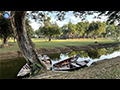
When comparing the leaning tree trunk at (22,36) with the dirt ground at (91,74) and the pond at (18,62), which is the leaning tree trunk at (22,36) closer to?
the dirt ground at (91,74)

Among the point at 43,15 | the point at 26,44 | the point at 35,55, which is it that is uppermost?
the point at 43,15

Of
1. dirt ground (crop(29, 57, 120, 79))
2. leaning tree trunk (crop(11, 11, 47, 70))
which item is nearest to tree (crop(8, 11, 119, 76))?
leaning tree trunk (crop(11, 11, 47, 70))

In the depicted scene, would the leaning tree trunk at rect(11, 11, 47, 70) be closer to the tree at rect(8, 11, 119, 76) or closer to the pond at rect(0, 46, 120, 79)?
the tree at rect(8, 11, 119, 76)

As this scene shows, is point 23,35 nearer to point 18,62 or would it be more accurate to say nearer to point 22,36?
point 22,36

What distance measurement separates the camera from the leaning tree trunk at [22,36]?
3.59 metres

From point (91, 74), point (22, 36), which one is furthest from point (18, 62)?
point (91, 74)

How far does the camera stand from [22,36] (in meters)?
3.83

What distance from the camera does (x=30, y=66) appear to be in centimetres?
405

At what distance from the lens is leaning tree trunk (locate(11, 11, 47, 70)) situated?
11.8 feet
